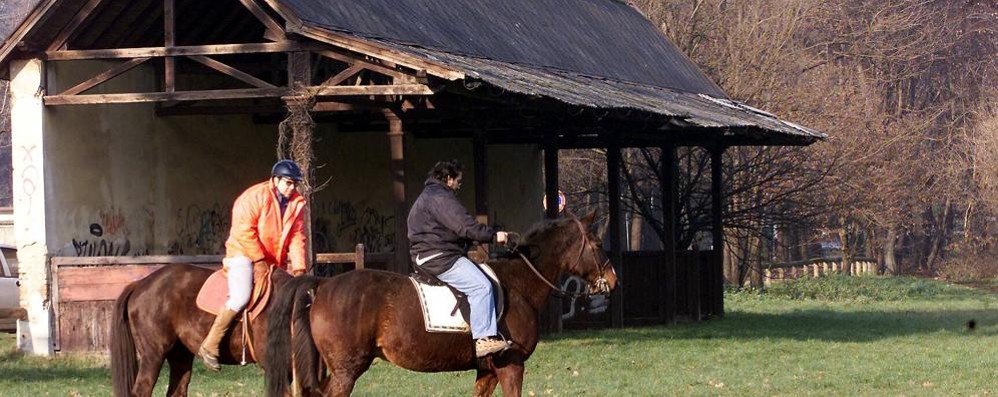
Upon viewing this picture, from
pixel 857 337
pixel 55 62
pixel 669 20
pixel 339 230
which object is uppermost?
pixel 669 20

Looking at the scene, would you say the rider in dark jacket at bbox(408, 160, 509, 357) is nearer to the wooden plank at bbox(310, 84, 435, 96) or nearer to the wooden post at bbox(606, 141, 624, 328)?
the wooden plank at bbox(310, 84, 435, 96)

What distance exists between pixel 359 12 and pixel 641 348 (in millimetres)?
5690

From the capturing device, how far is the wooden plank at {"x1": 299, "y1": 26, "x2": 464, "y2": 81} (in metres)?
17.1

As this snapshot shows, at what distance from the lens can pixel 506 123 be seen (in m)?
21.0

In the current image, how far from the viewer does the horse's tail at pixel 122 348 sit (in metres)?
12.0

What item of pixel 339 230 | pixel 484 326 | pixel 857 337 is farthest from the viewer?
pixel 339 230

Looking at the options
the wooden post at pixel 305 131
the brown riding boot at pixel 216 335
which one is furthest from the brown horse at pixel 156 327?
the wooden post at pixel 305 131

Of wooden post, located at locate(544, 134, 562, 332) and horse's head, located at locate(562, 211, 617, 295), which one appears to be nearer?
horse's head, located at locate(562, 211, 617, 295)

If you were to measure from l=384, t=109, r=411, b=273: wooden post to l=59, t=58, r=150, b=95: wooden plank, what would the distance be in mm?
3013

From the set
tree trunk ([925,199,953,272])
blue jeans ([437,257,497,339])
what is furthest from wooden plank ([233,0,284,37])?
tree trunk ([925,199,953,272])

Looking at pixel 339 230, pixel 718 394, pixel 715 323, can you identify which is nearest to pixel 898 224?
pixel 715 323

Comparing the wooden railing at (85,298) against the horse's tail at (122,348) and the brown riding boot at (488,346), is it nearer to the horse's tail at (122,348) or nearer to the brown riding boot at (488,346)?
the horse's tail at (122,348)

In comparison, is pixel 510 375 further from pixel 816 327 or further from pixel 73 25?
pixel 816 327

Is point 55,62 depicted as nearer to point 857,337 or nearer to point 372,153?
point 372,153
